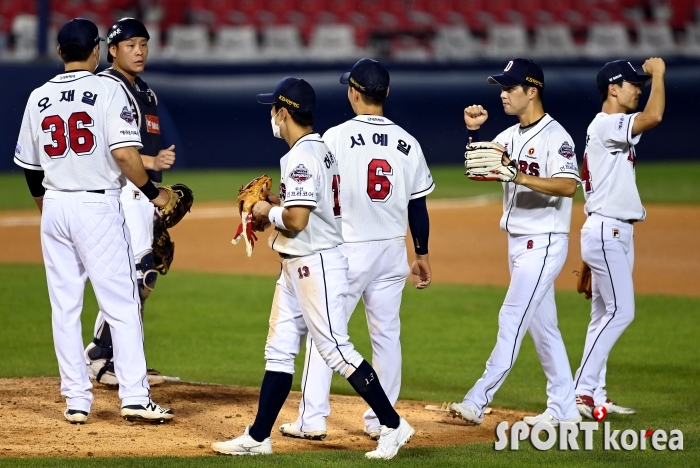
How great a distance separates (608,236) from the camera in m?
6.23

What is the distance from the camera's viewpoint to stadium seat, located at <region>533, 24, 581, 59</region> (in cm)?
2423

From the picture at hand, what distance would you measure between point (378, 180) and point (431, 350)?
3436 mm

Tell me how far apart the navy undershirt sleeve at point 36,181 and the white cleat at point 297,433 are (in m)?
1.95

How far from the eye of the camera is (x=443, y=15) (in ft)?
83.8

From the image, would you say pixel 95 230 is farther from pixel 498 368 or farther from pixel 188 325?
pixel 188 325

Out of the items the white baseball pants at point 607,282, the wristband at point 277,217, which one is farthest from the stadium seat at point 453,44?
the wristband at point 277,217

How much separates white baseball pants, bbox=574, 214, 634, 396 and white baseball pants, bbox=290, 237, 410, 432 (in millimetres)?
1420

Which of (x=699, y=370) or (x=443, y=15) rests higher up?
(x=443, y=15)

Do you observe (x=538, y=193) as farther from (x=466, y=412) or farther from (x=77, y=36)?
(x=77, y=36)

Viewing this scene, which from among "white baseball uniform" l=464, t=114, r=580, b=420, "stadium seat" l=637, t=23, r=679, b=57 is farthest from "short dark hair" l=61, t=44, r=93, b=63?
"stadium seat" l=637, t=23, r=679, b=57

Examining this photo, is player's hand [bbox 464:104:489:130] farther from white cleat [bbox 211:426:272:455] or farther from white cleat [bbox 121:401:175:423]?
white cleat [bbox 121:401:175:423]

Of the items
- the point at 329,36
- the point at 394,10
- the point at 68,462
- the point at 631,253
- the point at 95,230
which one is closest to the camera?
the point at 68,462

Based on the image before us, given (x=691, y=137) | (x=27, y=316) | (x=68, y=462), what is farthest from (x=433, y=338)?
(x=691, y=137)

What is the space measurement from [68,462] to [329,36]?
1962 centimetres
